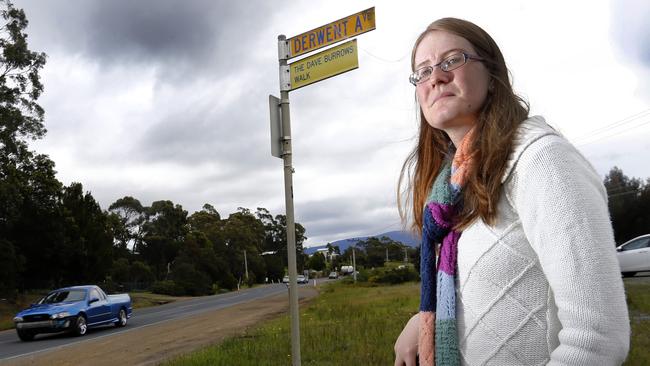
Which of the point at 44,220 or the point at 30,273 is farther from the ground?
the point at 44,220

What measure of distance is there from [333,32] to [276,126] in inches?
36.4

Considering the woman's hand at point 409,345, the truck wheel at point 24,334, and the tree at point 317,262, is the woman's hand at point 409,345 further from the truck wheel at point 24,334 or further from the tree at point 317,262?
the tree at point 317,262

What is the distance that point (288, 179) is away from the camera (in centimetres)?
483

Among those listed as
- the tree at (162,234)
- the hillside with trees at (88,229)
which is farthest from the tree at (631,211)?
the tree at (162,234)

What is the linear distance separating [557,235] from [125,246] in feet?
216

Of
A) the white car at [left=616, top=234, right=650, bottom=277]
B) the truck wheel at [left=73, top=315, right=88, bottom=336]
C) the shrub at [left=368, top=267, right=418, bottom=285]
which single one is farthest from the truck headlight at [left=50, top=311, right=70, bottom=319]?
the shrub at [left=368, top=267, right=418, bottom=285]

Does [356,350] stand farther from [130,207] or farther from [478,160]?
[130,207]

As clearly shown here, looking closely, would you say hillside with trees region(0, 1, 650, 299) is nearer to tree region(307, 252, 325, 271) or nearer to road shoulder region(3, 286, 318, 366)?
road shoulder region(3, 286, 318, 366)

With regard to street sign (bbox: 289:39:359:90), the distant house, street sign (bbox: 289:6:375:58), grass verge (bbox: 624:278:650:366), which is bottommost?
grass verge (bbox: 624:278:650:366)

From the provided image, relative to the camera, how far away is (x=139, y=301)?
118 ft

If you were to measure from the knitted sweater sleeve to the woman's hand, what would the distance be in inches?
20.0

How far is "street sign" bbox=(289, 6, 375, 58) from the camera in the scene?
4422 mm

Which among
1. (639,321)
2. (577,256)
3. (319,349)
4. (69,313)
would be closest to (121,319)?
(69,313)

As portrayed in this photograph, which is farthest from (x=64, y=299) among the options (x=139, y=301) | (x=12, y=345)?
(x=139, y=301)
